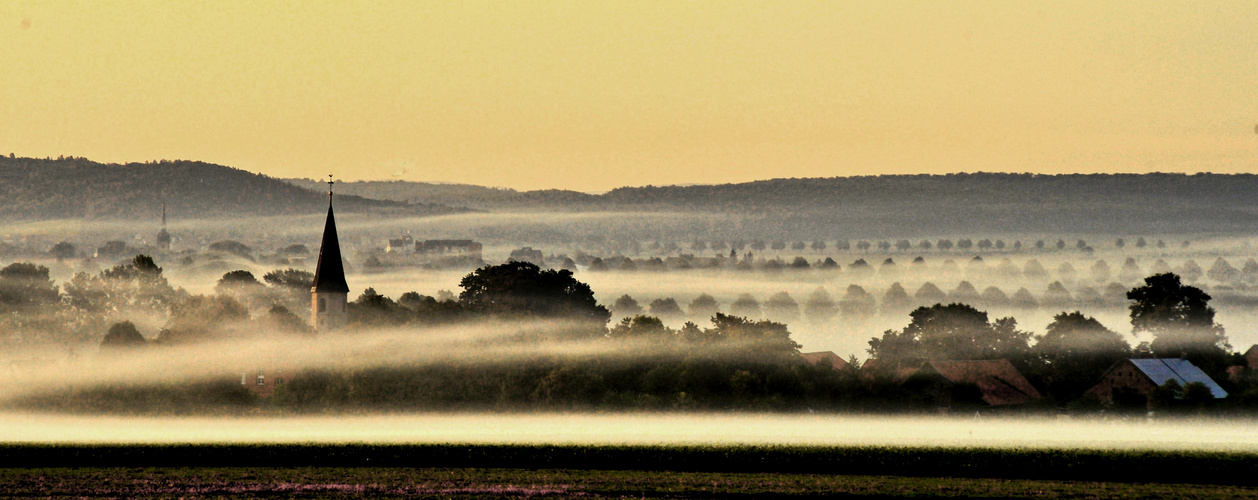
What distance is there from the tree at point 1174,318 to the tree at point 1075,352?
2.73 m

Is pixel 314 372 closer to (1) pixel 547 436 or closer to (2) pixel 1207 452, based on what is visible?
(1) pixel 547 436

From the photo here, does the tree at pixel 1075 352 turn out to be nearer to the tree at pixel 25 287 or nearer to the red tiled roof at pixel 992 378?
the red tiled roof at pixel 992 378

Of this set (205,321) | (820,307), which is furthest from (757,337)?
(820,307)

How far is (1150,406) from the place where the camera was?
→ 91438 mm

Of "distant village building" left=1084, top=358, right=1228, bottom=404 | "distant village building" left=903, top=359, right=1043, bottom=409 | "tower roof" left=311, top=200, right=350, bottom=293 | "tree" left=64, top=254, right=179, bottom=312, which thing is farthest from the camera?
"tree" left=64, top=254, right=179, bottom=312

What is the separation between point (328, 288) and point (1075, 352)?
53315 mm

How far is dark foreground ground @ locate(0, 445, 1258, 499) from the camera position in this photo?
59.1 metres

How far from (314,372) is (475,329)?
11.8 metres

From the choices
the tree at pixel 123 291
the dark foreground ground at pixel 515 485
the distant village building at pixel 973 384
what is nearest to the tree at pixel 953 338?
the distant village building at pixel 973 384

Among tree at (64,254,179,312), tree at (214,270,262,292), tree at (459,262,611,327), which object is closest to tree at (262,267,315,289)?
tree at (214,270,262,292)

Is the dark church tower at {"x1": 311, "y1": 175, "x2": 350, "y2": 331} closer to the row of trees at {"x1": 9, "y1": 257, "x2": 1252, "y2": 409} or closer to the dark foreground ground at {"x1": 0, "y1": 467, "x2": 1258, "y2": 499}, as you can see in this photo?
the row of trees at {"x1": 9, "y1": 257, "x2": 1252, "y2": 409}

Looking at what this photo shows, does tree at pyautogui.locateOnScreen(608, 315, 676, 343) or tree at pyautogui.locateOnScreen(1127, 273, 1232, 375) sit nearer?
tree at pyautogui.locateOnScreen(608, 315, 676, 343)

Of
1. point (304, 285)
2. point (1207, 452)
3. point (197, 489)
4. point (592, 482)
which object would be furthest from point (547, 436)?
point (304, 285)

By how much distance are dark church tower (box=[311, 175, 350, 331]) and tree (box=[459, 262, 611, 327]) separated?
31.5 ft
